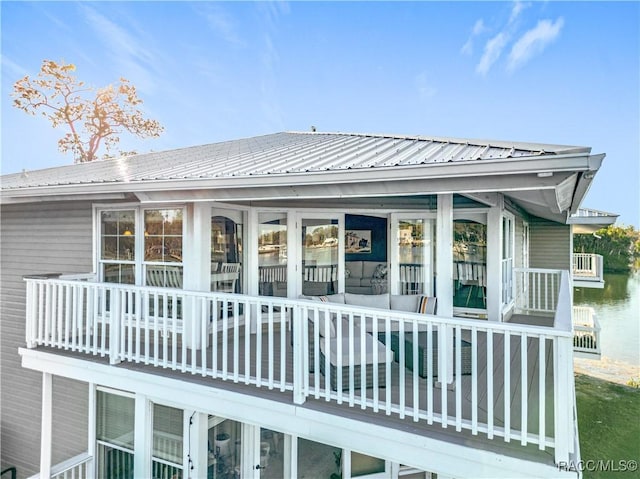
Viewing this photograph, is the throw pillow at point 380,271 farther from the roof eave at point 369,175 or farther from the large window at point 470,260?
the roof eave at point 369,175

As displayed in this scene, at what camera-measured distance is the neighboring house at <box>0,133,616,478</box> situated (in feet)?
11.8

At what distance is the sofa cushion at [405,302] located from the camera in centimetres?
648

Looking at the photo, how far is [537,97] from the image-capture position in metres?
26.7

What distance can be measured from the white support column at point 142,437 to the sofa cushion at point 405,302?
13.5 ft

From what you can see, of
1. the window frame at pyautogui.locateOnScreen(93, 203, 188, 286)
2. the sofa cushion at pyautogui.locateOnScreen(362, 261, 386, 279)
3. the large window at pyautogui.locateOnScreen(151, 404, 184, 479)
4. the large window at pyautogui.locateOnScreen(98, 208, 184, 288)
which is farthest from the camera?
the sofa cushion at pyautogui.locateOnScreen(362, 261, 386, 279)

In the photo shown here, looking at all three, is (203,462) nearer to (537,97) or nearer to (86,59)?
(86,59)

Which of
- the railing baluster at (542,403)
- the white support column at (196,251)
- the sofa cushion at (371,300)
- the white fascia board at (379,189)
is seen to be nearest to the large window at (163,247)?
the white support column at (196,251)

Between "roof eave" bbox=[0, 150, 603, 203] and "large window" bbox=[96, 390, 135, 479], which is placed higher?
"roof eave" bbox=[0, 150, 603, 203]

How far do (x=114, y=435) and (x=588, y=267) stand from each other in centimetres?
1827

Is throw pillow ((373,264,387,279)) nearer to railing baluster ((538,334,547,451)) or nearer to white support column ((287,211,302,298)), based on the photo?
white support column ((287,211,302,298))

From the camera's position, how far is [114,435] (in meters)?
6.49

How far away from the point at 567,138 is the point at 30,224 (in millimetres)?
43481

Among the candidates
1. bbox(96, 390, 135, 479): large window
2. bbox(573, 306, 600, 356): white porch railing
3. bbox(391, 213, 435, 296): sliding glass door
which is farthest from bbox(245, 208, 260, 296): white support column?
bbox(573, 306, 600, 356): white porch railing

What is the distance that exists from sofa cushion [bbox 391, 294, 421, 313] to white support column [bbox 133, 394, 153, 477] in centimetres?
411
